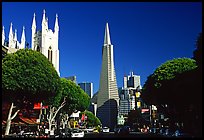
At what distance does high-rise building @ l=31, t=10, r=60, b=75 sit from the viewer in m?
129

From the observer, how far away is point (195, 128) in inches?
2224

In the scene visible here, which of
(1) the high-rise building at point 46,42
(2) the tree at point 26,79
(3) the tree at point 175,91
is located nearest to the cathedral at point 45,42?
(1) the high-rise building at point 46,42

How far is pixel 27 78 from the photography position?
42.8 m

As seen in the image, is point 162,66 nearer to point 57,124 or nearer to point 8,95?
point 8,95

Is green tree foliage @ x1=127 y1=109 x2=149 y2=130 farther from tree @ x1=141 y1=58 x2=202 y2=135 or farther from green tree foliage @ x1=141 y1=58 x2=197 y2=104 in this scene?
green tree foliage @ x1=141 y1=58 x2=197 y2=104

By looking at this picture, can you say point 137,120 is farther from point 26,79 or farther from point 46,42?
point 26,79

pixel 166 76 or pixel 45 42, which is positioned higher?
pixel 45 42

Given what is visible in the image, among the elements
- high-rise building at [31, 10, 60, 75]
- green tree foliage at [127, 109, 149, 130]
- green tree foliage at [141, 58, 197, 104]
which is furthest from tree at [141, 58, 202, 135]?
green tree foliage at [127, 109, 149, 130]

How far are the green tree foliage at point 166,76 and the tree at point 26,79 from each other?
20.3 meters

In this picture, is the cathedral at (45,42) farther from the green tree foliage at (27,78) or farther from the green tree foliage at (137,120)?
the green tree foliage at (27,78)

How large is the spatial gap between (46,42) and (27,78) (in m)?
88.5

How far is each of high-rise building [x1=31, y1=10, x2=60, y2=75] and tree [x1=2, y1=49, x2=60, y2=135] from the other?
Result: 80942mm

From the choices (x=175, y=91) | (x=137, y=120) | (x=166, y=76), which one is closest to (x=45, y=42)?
(x=137, y=120)

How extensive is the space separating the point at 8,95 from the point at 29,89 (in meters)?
2.51
